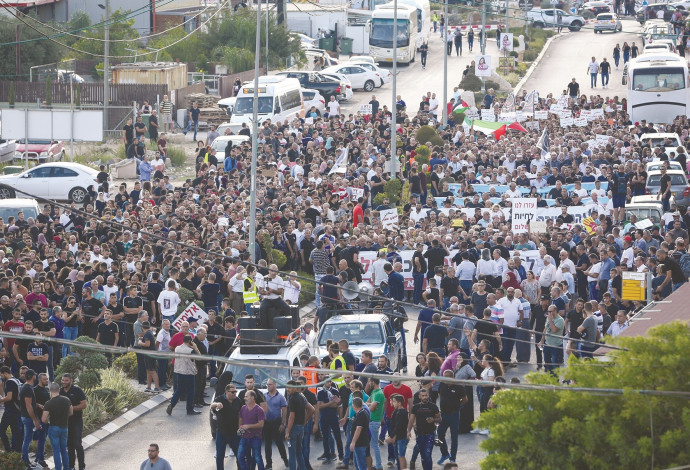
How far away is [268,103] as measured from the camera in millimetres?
44719

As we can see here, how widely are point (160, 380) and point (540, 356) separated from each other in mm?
6555

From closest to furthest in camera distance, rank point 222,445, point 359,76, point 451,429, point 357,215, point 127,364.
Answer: point 222,445 → point 451,429 → point 127,364 → point 357,215 → point 359,76

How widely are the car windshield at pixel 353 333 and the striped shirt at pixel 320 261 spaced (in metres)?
4.38

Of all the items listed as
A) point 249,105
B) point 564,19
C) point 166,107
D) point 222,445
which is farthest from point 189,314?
point 564,19

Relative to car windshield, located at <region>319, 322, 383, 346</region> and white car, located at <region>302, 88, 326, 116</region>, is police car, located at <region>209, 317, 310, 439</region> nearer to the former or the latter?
car windshield, located at <region>319, 322, 383, 346</region>

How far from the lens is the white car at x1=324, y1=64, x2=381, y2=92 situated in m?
58.7

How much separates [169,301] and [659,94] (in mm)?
28956

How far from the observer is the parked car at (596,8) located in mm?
86475

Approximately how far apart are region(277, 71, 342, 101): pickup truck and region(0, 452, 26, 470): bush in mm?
39042

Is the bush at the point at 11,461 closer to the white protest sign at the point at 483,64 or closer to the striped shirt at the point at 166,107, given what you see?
the striped shirt at the point at 166,107

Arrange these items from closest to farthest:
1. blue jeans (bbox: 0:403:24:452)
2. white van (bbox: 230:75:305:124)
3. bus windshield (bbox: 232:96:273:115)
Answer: blue jeans (bbox: 0:403:24:452) < white van (bbox: 230:75:305:124) < bus windshield (bbox: 232:96:273:115)

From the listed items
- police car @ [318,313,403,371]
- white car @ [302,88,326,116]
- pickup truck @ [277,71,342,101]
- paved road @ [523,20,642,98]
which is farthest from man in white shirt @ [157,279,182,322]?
paved road @ [523,20,642,98]

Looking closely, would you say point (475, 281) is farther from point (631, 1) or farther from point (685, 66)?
point (631, 1)

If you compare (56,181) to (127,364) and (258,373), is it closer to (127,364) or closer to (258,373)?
(127,364)
